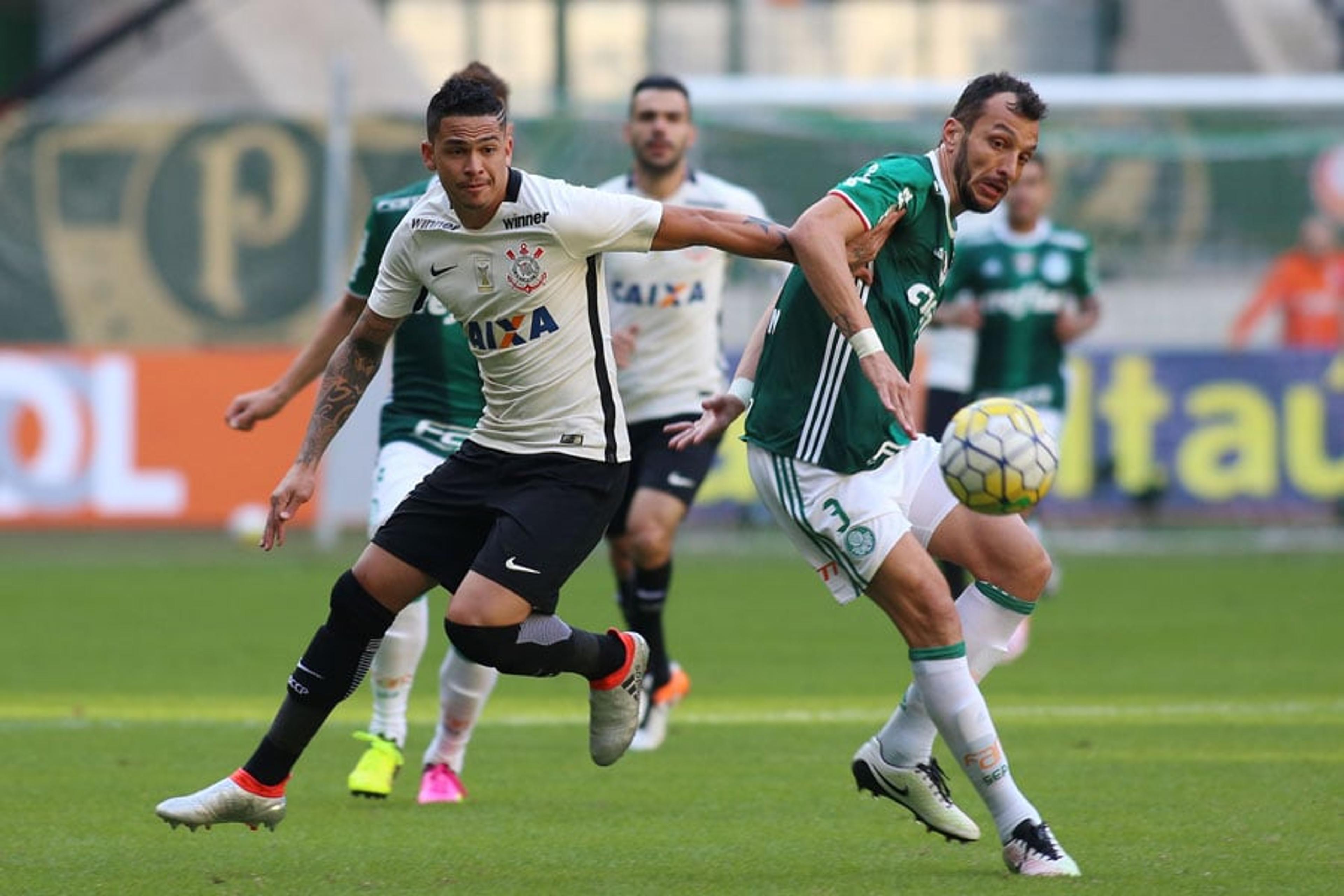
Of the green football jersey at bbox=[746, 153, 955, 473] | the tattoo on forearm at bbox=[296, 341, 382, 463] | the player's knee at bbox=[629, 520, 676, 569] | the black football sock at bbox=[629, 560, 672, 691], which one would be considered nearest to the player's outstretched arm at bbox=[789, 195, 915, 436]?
the green football jersey at bbox=[746, 153, 955, 473]

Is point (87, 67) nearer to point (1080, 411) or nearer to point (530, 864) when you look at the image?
point (1080, 411)

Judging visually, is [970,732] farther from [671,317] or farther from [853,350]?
[671,317]

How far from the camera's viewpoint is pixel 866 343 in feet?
20.8

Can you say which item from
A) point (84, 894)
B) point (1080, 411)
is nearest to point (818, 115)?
point (1080, 411)

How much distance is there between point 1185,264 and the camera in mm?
19328

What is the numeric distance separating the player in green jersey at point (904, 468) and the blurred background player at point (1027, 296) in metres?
5.87

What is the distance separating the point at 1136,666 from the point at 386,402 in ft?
15.7

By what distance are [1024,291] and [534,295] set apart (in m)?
6.60

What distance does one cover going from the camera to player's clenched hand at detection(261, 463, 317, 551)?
6863mm

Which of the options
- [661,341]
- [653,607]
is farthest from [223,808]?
[661,341]

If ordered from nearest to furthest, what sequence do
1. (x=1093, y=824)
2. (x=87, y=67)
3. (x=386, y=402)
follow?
(x=1093, y=824)
(x=386, y=402)
(x=87, y=67)

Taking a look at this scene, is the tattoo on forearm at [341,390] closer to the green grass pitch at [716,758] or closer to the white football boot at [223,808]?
the white football boot at [223,808]

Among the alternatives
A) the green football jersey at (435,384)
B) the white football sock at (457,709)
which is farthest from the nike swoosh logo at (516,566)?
the green football jersey at (435,384)

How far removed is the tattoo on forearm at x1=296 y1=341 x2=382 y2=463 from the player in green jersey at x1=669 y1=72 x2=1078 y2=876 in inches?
37.1
